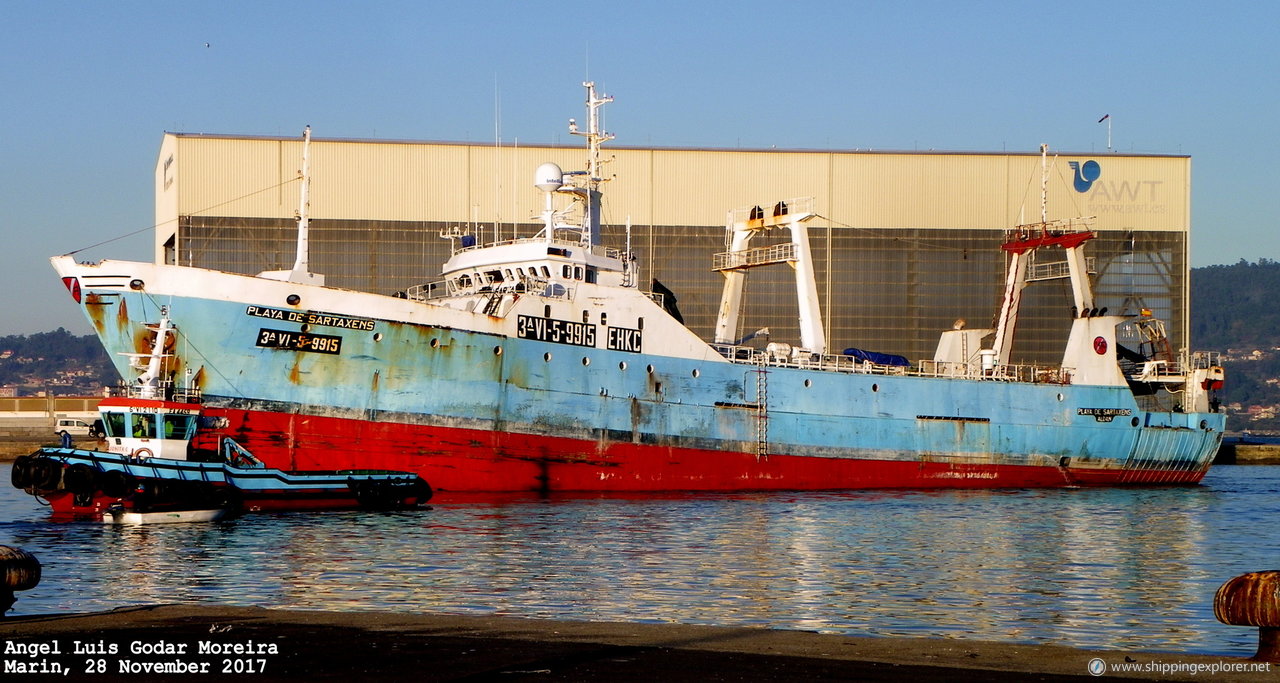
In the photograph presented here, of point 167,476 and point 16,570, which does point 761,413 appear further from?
point 16,570

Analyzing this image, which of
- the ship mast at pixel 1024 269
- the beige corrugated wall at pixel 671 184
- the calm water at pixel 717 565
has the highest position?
the beige corrugated wall at pixel 671 184

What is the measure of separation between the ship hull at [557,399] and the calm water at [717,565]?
256cm

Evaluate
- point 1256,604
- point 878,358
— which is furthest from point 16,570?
point 878,358

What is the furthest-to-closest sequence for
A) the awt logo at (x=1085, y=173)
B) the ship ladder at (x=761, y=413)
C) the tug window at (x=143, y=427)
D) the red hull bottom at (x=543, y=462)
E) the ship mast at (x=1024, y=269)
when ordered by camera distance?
the awt logo at (x=1085, y=173), the ship mast at (x=1024, y=269), the ship ladder at (x=761, y=413), the red hull bottom at (x=543, y=462), the tug window at (x=143, y=427)

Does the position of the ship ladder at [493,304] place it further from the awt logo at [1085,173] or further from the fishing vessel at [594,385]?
the awt logo at [1085,173]

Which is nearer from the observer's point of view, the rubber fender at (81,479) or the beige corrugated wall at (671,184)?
the rubber fender at (81,479)

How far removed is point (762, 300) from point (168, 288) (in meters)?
36.0

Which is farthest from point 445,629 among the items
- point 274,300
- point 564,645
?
point 274,300

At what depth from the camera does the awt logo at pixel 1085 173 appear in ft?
214

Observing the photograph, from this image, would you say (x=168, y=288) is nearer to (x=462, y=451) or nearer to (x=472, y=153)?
(x=462, y=451)

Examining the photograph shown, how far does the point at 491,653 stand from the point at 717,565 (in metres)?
12.2

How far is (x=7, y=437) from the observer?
68750mm

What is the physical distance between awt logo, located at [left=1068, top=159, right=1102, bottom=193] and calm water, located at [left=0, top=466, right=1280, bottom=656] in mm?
31795

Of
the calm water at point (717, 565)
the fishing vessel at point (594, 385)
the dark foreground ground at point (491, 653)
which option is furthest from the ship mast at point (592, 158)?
the dark foreground ground at point (491, 653)
